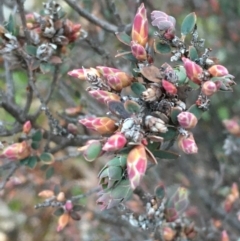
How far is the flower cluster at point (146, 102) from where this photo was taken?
0.84 m

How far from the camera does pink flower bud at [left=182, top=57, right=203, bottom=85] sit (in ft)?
2.85

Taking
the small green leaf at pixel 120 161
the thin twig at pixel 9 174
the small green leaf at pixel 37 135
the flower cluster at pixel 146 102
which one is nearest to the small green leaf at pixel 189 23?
the flower cluster at pixel 146 102

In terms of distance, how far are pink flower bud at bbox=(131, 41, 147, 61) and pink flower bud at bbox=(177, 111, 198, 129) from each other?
0.15 metres

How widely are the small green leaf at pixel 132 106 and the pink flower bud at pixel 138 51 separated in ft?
0.42

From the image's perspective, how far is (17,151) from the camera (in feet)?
3.98

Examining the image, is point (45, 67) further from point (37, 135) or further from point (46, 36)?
point (37, 135)

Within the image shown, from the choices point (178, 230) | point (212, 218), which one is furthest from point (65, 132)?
point (212, 218)

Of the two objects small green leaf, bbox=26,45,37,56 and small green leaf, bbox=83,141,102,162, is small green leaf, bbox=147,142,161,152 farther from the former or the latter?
small green leaf, bbox=26,45,37,56

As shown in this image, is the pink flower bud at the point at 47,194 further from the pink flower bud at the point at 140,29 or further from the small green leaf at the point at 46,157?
the pink flower bud at the point at 140,29

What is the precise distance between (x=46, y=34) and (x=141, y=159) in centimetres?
58

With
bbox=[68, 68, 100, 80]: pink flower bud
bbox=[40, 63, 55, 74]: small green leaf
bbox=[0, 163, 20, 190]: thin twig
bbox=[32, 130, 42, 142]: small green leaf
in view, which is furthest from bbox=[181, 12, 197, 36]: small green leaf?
bbox=[0, 163, 20, 190]: thin twig

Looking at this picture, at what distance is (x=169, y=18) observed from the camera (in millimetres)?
958

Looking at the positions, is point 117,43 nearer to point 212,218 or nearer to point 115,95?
point 212,218

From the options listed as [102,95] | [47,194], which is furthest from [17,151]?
[102,95]
